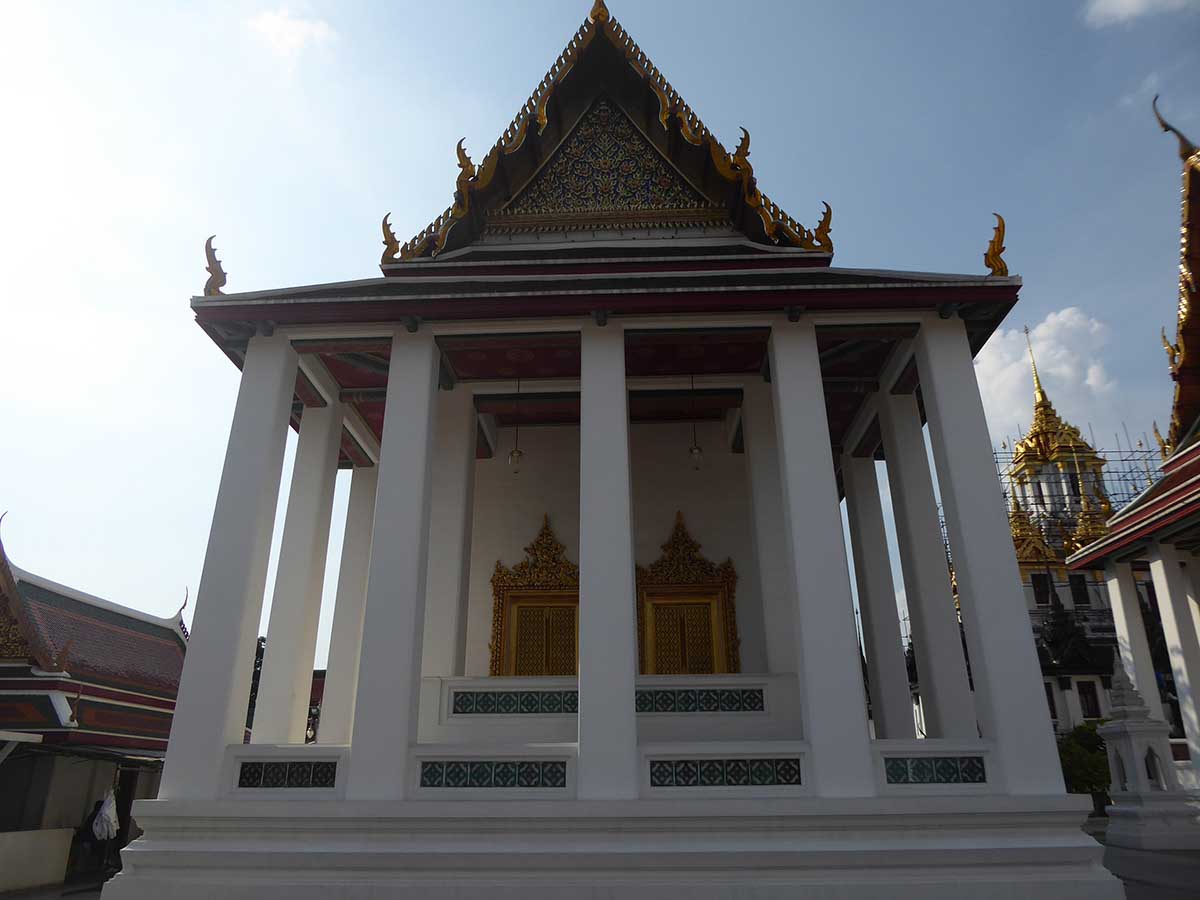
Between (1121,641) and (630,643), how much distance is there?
9514 millimetres

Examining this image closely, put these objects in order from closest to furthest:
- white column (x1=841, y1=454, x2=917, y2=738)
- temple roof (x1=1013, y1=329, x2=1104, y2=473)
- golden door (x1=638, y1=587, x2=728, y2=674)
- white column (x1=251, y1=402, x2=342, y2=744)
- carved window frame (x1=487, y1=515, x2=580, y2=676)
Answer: white column (x1=251, y1=402, x2=342, y2=744) < white column (x1=841, y1=454, x2=917, y2=738) < golden door (x1=638, y1=587, x2=728, y2=674) < carved window frame (x1=487, y1=515, x2=580, y2=676) < temple roof (x1=1013, y1=329, x2=1104, y2=473)

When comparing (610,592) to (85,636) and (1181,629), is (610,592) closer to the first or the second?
(85,636)

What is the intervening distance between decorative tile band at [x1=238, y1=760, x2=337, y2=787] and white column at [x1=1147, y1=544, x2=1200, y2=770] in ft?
33.3

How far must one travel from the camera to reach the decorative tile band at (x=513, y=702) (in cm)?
672

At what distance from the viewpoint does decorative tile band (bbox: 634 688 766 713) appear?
6688mm

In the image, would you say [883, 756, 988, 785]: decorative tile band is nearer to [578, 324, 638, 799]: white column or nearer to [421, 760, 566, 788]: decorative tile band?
[578, 324, 638, 799]: white column

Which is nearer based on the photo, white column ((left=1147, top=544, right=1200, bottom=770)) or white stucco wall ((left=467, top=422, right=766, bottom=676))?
white stucco wall ((left=467, top=422, right=766, bottom=676))

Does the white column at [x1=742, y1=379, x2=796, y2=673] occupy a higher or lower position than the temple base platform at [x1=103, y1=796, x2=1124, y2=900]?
higher

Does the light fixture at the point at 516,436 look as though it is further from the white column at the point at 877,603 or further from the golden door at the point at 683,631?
the white column at the point at 877,603

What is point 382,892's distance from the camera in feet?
16.5

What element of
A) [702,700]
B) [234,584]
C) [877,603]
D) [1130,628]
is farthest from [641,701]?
[1130,628]

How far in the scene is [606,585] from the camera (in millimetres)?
5609

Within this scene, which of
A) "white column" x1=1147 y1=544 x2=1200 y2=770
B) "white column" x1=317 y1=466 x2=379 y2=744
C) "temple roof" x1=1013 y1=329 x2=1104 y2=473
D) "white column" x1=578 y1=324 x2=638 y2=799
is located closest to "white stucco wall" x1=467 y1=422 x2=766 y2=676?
"white column" x1=317 y1=466 x2=379 y2=744

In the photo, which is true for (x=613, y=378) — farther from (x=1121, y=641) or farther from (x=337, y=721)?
(x=1121, y=641)
